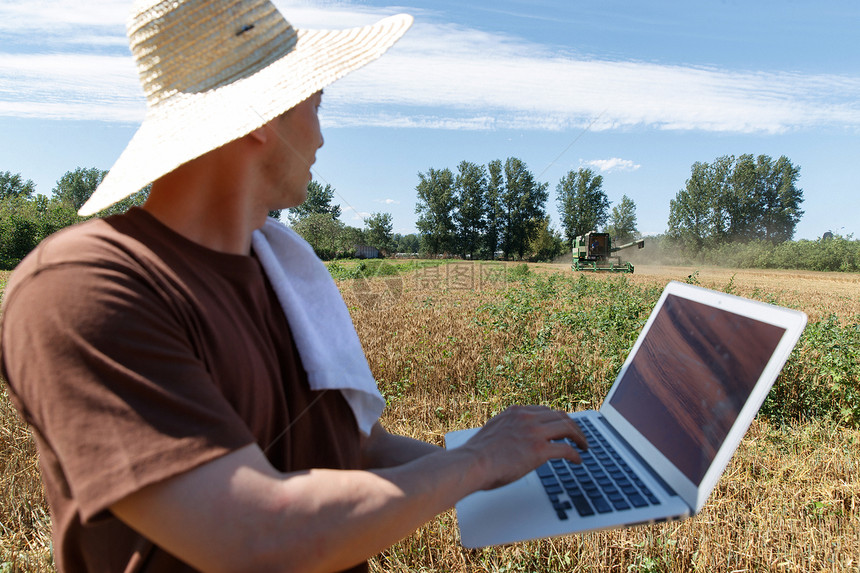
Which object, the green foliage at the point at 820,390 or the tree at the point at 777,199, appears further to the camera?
the tree at the point at 777,199

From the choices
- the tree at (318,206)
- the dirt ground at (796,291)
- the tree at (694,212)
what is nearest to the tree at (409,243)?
the tree at (318,206)

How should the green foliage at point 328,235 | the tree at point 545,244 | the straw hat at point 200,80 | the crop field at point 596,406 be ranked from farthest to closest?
the tree at point 545,244 → the green foliage at point 328,235 → the crop field at point 596,406 → the straw hat at point 200,80

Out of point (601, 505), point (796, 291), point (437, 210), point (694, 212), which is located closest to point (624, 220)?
point (694, 212)

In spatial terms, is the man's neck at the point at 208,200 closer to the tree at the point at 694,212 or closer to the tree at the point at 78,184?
the tree at the point at 694,212

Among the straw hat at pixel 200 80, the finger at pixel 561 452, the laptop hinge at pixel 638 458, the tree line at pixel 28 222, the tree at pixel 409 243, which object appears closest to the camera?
the straw hat at pixel 200 80

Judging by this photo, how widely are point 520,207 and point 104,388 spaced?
65.6m

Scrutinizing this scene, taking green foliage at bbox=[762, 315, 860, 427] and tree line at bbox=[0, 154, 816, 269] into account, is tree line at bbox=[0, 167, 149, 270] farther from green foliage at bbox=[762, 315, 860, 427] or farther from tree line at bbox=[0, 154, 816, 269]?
green foliage at bbox=[762, 315, 860, 427]

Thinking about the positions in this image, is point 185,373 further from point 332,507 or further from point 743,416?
point 743,416

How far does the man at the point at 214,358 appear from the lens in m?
0.71

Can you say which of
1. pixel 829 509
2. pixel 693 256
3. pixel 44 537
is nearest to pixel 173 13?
pixel 44 537

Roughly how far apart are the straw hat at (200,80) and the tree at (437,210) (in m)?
57.7

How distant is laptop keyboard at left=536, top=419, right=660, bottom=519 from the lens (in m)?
1.24

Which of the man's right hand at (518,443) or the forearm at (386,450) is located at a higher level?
the man's right hand at (518,443)

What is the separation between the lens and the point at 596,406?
13.5ft
